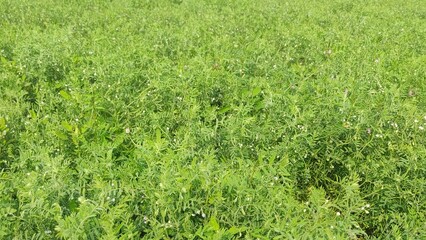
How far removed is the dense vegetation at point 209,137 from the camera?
2.50 m

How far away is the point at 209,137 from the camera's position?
3.33m

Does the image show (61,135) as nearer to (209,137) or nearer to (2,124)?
(2,124)

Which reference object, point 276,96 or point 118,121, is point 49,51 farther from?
point 276,96

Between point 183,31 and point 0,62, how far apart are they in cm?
275

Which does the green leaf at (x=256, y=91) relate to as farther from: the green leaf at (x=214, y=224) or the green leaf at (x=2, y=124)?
the green leaf at (x=2, y=124)

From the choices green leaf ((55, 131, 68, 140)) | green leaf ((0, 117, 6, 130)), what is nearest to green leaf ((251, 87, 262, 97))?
green leaf ((55, 131, 68, 140))

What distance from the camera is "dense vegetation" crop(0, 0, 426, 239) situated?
2504 mm

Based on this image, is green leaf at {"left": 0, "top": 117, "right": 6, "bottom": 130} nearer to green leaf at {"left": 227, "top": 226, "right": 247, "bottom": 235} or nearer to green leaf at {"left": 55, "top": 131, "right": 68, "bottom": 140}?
green leaf at {"left": 55, "top": 131, "right": 68, "bottom": 140}

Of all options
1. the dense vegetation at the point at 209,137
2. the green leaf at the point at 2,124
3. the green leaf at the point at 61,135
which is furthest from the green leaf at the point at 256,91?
the green leaf at the point at 2,124

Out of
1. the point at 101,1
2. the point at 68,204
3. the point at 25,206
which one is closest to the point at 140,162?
the point at 68,204

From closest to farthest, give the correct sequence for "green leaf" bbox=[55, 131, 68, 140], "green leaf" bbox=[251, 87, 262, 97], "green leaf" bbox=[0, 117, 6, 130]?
"green leaf" bbox=[55, 131, 68, 140] < "green leaf" bbox=[0, 117, 6, 130] < "green leaf" bbox=[251, 87, 262, 97]

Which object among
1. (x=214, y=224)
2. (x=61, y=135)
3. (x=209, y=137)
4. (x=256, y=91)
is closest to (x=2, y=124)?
(x=61, y=135)

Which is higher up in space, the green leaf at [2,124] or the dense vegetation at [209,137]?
the green leaf at [2,124]

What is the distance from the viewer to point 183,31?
6.42 m
